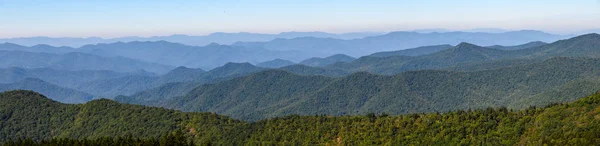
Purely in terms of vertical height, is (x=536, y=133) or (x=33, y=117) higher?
(x=536, y=133)

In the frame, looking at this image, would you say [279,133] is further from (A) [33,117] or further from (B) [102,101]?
(A) [33,117]

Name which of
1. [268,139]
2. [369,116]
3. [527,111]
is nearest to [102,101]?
[268,139]

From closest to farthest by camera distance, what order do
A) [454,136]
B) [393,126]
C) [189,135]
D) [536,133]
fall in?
[536,133], [454,136], [393,126], [189,135]

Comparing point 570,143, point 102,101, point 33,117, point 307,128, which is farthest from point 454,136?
point 33,117

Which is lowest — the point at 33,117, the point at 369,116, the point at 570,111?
the point at 33,117

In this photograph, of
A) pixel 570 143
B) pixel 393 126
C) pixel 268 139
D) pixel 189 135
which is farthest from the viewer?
pixel 189 135

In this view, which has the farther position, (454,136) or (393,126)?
(393,126)
